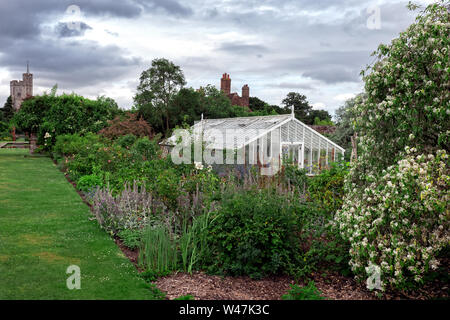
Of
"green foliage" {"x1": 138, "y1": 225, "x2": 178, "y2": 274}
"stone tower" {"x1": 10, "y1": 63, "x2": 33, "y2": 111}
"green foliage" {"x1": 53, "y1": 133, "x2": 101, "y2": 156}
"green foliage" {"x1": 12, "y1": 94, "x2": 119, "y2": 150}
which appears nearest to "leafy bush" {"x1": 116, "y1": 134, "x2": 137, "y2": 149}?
"green foliage" {"x1": 53, "y1": 133, "x2": 101, "y2": 156}

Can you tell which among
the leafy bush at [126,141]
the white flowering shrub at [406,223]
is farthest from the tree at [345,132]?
the white flowering shrub at [406,223]

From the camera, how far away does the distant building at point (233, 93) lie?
36.2 metres

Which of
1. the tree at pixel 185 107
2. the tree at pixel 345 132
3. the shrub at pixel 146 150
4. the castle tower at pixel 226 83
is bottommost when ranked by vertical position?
the shrub at pixel 146 150

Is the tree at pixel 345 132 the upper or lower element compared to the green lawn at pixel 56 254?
upper

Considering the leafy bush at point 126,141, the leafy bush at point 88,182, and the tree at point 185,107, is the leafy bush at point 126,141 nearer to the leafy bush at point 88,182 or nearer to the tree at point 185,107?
the leafy bush at point 88,182

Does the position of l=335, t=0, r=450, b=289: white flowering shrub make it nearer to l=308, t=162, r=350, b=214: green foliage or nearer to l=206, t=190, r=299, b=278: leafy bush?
l=206, t=190, r=299, b=278: leafy bush

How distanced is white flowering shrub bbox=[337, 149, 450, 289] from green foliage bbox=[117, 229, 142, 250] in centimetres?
311

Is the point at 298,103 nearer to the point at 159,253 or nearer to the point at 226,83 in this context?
the point at 226,83

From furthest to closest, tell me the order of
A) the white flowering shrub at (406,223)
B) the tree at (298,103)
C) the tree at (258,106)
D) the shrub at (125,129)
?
1. the tree at (298,103)
2. the tree at (258,106)
3. the shrub at (125,129)
4. the white flowering shrub at (406,223)

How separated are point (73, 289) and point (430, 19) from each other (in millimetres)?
4912

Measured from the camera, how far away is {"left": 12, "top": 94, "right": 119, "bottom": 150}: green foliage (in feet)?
75.8

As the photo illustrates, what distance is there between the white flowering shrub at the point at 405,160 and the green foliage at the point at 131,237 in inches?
117

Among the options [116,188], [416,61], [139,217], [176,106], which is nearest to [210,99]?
[176,106]
